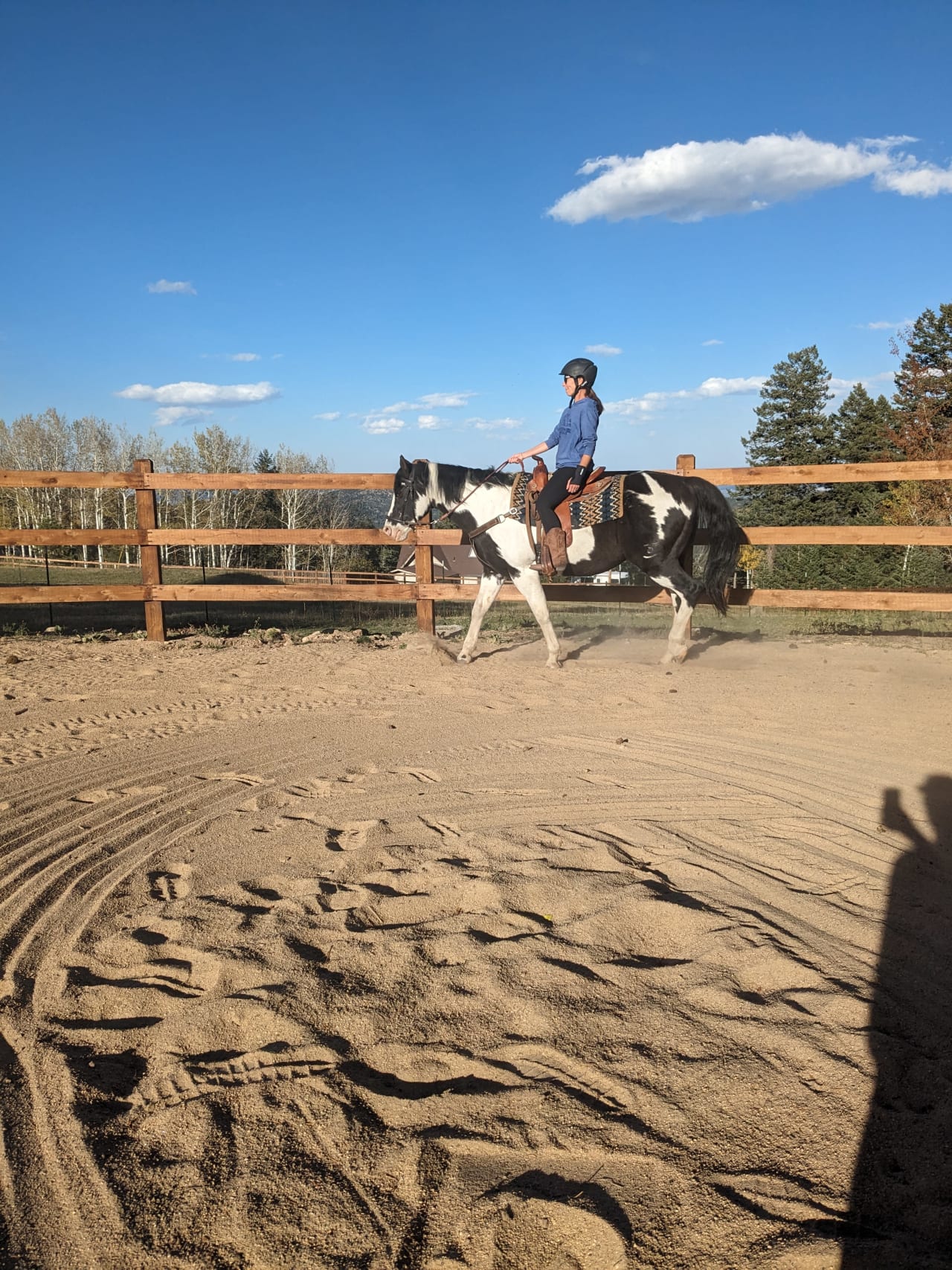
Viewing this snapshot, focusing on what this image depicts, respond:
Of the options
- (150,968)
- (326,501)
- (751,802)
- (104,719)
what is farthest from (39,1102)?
(326,501)

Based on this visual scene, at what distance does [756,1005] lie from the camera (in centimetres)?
225

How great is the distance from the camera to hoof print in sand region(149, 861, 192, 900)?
296 cm

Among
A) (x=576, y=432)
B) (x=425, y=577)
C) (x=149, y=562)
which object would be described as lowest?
(x=425, y=577)

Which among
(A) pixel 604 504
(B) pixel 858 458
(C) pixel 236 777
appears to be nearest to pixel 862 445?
(B) pixel 858 458

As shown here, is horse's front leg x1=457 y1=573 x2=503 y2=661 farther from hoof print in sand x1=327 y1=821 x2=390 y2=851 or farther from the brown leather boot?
hoof print in sand x1=327 y1=821 x2=390 y2=851

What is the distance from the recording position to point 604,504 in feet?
25.1

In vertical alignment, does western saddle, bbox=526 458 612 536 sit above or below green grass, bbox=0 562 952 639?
above

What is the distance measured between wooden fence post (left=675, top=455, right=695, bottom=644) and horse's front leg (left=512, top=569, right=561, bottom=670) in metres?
1.51

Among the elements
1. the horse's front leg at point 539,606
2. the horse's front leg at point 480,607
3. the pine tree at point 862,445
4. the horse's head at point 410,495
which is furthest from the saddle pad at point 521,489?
the pine tree at point 862,445

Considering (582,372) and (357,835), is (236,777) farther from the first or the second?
(582,372)

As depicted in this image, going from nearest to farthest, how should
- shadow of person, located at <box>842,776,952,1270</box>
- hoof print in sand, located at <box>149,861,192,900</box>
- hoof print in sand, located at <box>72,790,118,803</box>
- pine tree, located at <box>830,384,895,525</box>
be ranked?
shadow of person, located at <box>842,776,952,1270</box> < hoof print in sand, located at <box>149,861,192,900</box> < hoof print in sand, located at <box>72,790,118,803</box> < pine tree, located at <box>830,384,895,525</box>

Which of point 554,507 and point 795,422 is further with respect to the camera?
point 795,422

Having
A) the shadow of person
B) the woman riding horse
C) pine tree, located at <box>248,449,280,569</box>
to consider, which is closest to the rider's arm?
the woman riding horse

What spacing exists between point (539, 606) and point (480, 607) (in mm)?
670
